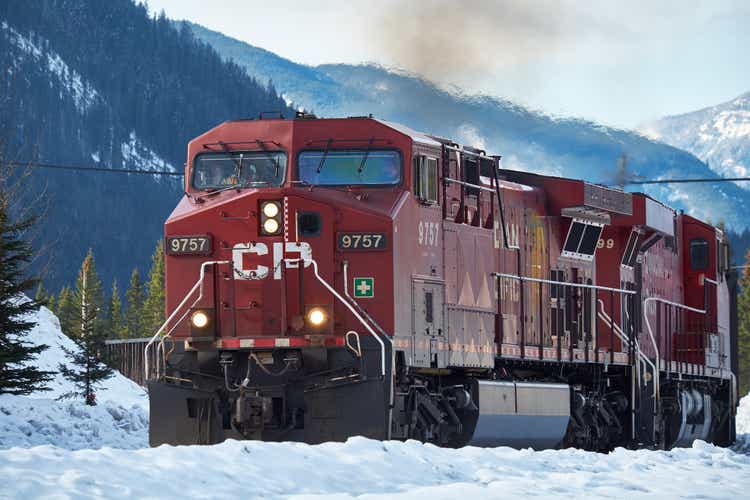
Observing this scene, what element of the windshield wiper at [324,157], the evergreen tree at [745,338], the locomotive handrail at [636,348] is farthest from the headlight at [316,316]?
the evergreen tree at [745,338]

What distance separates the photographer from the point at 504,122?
4469 cm

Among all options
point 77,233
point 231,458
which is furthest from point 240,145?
point 77,233

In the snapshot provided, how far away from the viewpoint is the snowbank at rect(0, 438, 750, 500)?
9.66 metres

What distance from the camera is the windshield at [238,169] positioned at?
54.6ft

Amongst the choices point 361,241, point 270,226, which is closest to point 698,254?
point 361,241

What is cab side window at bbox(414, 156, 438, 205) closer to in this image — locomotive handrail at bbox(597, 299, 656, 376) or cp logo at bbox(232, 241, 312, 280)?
cp logo at bbox(232, 241, 312, 280)

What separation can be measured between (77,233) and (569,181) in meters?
164

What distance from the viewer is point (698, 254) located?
1133 inches

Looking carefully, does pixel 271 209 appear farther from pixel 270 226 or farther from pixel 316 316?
pixel 316 316

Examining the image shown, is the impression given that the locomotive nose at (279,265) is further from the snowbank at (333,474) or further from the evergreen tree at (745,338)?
the evergreen tree at (745,338)

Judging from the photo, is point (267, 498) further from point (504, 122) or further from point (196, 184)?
point (504, 122)

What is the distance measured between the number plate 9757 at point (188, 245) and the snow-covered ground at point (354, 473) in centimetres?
429

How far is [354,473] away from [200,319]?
5.23 meters

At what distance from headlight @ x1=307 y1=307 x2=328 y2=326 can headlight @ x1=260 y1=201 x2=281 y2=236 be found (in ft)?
3.41
